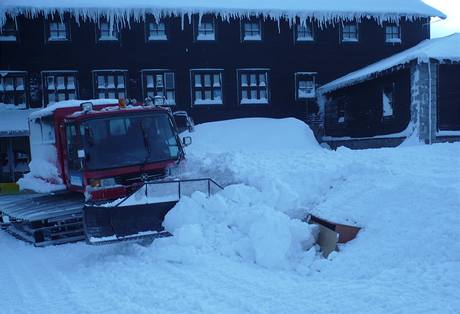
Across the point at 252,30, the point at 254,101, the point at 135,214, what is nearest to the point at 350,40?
the point at 252,30

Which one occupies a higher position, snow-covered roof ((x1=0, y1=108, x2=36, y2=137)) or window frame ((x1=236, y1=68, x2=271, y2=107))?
window frame ((x1=236, y1=68, x2=271, y2=107))

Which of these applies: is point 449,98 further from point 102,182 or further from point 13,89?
point 13,89

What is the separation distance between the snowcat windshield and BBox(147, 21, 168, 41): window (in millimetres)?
14944

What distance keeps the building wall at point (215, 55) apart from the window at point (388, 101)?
1724 mm

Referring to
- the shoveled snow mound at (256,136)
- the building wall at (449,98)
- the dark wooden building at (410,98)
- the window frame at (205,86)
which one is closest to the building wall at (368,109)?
the dark wooden building at (410,98)

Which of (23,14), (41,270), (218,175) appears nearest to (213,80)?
(23,14)

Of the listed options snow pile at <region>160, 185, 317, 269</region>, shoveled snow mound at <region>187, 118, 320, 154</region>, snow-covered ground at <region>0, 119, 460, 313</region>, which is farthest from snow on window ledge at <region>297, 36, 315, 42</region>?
snow pile at <region>160, 185, 317, 269</region>

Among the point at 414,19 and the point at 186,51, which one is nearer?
the point at 186,51

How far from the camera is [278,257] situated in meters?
5.94

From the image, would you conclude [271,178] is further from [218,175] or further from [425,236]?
[425,236]

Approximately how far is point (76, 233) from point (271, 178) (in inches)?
135

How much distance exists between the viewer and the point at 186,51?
22.8m

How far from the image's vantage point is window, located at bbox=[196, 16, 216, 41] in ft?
75.0

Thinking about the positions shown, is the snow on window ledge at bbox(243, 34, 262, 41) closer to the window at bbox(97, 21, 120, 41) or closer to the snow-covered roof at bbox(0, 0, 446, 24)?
the snow-covered roof at bbox(0, 0, 446, 24)
